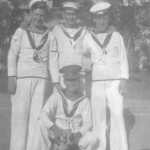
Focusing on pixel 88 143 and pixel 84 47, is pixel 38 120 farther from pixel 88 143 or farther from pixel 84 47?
pixel 84 47

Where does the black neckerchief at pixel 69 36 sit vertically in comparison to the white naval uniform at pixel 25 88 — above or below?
above

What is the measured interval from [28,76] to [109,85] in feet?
3.80

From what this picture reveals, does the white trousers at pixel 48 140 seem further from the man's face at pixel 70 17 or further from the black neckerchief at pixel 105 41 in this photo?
the man's face at pixel 70 17

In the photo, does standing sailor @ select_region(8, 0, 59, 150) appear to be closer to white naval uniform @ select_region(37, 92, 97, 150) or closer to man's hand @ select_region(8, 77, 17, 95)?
man's hand @ select_region(8, 77, 17, 95)

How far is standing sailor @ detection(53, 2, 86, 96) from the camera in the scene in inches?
206

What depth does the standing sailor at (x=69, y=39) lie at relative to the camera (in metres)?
5.23

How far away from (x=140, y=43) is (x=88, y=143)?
1155 cm

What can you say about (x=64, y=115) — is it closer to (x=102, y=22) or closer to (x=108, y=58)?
(x=108, y=58)

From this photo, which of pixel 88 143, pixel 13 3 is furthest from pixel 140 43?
pixel 88 143

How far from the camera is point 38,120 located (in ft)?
15.9

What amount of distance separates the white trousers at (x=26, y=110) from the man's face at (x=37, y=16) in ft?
2.54

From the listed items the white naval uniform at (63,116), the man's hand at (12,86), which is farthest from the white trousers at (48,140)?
the man's hand at (12,86)

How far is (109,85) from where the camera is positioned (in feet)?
17.2

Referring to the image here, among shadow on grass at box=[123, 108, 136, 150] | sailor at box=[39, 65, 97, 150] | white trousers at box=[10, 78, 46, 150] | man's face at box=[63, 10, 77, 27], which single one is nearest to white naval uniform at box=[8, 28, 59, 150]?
white trousers at box=[10, 78, 46, 150]
